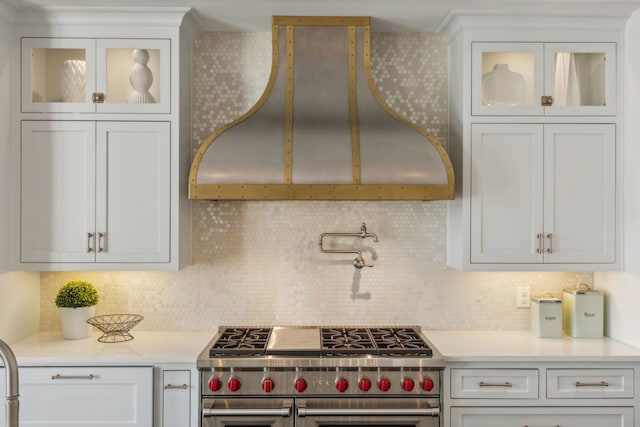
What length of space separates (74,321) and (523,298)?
2391mm

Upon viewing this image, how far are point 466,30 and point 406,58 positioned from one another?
0.40 m

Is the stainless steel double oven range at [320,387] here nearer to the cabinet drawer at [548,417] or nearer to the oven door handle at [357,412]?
the oven door handle at [357,412]

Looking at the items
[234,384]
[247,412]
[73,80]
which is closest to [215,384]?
[234,384]

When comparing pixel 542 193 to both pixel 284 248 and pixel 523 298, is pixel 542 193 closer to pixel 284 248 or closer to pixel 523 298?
pixel 523 298

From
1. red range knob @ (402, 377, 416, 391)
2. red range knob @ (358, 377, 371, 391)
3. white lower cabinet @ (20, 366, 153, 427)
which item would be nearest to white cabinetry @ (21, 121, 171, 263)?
white lower cabinet @ (20, 366, 153, 427)

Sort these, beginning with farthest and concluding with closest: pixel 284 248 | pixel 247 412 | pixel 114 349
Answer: pixel 284 248
pixel 114 349
pixel 247 412

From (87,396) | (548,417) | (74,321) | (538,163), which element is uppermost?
(538,163)

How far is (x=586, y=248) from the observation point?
281 centimetres

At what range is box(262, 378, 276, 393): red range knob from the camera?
2498mm

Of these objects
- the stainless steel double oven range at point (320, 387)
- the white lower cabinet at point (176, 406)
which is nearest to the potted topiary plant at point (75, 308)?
the white lower cabinet at point (176, 406)

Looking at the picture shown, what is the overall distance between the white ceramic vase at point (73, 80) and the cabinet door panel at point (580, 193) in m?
2.31

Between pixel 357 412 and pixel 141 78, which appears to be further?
pixel 141 78

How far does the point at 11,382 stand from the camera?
116 centimetres

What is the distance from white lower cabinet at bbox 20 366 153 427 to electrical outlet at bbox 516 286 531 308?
77.4 inches
